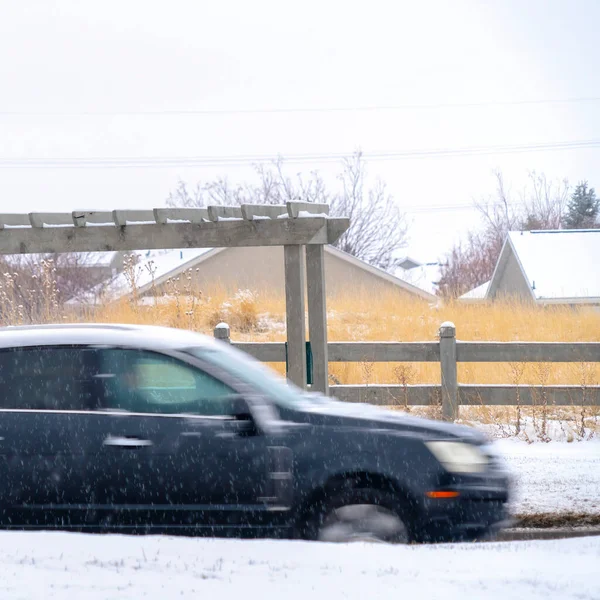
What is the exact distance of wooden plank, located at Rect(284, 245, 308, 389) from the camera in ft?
30.0

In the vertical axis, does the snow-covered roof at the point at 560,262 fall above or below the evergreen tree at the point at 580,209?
below

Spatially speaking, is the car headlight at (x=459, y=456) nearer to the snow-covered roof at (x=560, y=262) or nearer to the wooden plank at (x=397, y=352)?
the wooden plank at (x=397, y=352)

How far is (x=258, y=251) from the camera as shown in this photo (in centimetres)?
3678

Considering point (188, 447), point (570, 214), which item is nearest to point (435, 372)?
point (188, 447)

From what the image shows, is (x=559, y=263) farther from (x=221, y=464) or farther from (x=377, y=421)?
(x=221, y=464)

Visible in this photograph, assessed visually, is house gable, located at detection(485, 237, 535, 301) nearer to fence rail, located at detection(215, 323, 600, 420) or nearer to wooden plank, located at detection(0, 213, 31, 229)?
fence rail, located at detection(215, 323, 600, 420)

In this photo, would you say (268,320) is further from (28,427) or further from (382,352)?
(28,427)

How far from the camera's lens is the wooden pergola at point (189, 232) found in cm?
908

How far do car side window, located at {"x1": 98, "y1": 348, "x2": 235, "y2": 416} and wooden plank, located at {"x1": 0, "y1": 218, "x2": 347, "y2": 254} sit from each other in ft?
11.3

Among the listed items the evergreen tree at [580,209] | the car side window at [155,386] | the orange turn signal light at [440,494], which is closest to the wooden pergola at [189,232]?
the car side window at [155,386]

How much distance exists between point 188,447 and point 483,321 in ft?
41.8

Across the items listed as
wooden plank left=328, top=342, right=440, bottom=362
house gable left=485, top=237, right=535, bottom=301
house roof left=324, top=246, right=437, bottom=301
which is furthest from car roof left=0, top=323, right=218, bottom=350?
house roof left=324, top=246, right=437, bottom=301

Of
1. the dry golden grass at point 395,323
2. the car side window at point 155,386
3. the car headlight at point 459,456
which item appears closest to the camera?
the car headlight at point 459,456

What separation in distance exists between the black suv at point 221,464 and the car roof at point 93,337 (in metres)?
0.21
